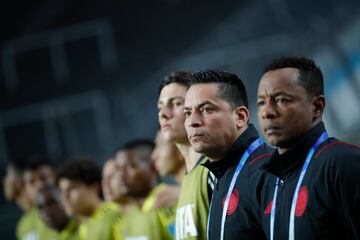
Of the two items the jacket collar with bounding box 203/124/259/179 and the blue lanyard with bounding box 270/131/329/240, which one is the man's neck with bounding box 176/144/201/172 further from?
the blue lanyard with bounding box 270/131/329/240

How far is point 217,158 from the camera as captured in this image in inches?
121

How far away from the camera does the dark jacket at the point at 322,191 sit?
93.5 inches

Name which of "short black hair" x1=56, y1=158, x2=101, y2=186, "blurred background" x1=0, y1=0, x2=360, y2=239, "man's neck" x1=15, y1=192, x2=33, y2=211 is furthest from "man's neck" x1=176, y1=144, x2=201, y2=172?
"man's neck" x1=15, y1=192, x2=33, y2=211

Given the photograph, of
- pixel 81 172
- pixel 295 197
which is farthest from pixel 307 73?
pixel 81 172

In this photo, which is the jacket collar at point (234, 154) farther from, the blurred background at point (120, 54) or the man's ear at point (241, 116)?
the blurred background at point (120, 54)

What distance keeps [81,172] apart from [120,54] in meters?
3.25

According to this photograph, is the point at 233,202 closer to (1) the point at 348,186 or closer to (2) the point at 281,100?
(2) the point at 281,100

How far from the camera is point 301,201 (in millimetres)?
2510

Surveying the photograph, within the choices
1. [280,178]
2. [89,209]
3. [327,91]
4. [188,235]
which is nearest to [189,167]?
[188,235]

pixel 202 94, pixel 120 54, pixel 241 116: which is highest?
pixel 120 54

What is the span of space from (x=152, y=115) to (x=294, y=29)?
1.60 meters

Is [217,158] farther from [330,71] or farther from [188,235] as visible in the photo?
[330,71]

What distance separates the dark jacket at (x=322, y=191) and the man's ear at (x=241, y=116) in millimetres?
449

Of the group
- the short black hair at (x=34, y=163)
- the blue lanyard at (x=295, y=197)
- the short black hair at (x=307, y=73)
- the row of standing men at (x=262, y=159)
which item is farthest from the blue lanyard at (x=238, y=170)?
the short black hair at (x=34, y=163)
